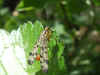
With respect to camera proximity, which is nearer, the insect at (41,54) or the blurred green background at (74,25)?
the insect at (41,54)

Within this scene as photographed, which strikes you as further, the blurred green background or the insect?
the blurred green background

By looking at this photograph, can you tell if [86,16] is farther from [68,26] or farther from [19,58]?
[19,58]

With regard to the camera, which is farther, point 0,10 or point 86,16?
point 0,10

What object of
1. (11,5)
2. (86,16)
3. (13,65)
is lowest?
(13,65)

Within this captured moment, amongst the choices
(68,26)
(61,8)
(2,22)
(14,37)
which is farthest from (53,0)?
(2,22)

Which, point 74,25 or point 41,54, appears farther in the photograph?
point 74,25

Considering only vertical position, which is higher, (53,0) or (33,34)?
(53,0)

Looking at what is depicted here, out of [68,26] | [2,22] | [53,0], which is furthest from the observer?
[2,22]

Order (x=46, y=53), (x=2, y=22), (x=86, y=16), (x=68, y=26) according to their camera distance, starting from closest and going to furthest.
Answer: (x=46, y=53) → (x=86, y=16) → (x=68, y=26) → (x=2, y=22)
